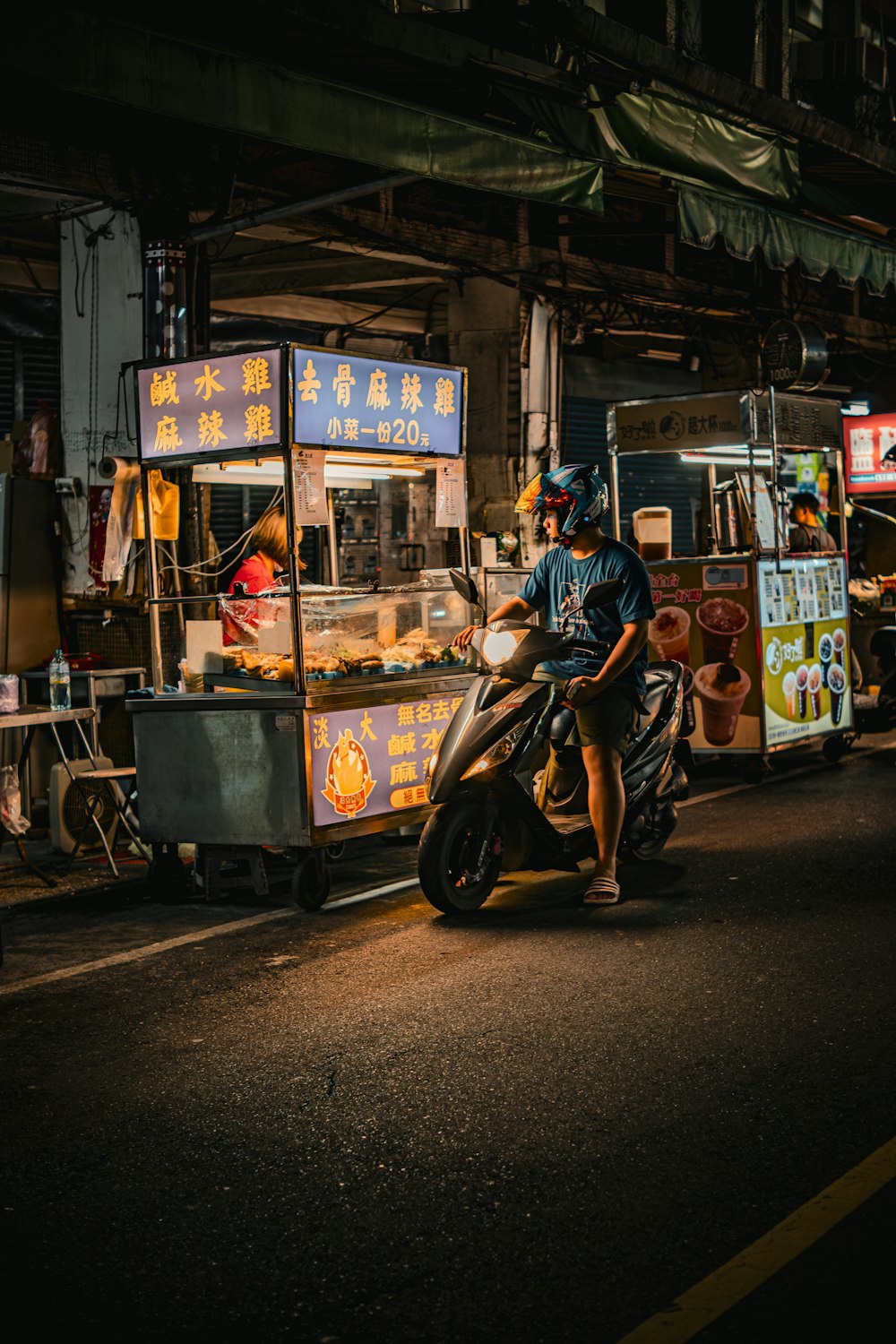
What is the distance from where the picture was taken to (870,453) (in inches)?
693

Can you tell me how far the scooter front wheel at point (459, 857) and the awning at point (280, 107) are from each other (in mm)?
4066

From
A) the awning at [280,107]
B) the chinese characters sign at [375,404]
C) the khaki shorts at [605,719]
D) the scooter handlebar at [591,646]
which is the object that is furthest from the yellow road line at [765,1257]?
the awning at [280,107]

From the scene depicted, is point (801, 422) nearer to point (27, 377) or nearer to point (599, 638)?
point (599, 638)

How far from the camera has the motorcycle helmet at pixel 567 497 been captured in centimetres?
700

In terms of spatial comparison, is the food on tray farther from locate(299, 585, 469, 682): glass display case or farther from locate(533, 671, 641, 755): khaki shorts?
locate(533, 671, 641, 755): khaki shorts

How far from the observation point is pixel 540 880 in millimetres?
7637

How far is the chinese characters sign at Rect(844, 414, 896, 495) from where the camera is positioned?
57.2ft

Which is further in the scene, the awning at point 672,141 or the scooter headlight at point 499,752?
the awning at point 672,141

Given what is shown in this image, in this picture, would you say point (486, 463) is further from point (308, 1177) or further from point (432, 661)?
point (308, 1177)

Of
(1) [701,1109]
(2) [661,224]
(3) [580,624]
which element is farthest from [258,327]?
(1) [701,1109]

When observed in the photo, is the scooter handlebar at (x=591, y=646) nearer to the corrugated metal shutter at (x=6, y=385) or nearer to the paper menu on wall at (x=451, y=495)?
the paper menu on wall at (x=451, y=495)

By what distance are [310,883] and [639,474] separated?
1298 cm

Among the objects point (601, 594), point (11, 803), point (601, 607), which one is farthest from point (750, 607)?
point (11, 803)

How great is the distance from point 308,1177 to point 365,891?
3.72m
